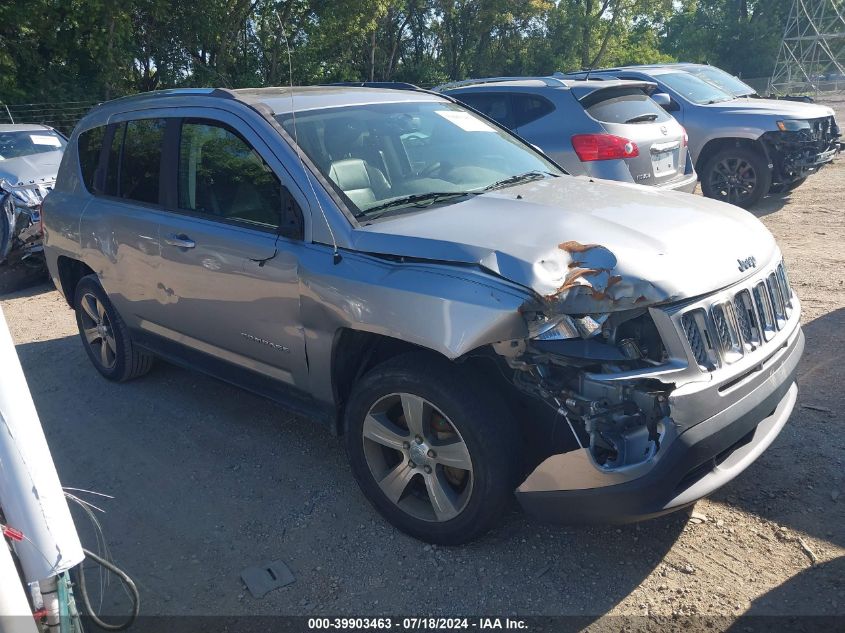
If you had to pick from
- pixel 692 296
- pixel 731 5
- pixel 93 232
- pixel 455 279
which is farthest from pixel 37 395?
pixel 731 5

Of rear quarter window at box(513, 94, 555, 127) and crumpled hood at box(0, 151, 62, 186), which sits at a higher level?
rear quarter window at box(513, 94, 555, 127)

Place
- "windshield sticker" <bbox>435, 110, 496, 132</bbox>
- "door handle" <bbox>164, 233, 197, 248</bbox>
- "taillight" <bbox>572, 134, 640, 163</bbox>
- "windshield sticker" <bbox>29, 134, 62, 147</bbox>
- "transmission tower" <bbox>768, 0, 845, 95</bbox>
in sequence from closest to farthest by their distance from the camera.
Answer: "door handle" <bbox>164, 233, 197, 248</bbox> → "windshield sticker" <bbox>435, 110, 496, 132</bbox> → "taillight" <bbox>572, 134, 640, 163</bbox> → "windshield sticker" <bbox>29, 134, 62, 147</bbox> → "transmission tower" <bbox>768, 0, 845, 95</bbox>

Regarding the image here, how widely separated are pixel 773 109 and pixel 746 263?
776cm

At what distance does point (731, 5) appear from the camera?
47.3 meters

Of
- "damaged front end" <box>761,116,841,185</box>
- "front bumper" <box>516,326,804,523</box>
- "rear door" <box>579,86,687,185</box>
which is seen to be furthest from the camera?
"damaged front end" <box>761,116,841,185</box>

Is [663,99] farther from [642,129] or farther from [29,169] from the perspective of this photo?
[29,169]

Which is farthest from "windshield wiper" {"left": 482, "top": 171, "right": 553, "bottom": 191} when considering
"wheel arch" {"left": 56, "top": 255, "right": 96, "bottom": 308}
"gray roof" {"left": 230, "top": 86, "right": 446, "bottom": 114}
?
"wheel arch" {"left": 56, "top": 255, "right": 96, "bottom": 308}

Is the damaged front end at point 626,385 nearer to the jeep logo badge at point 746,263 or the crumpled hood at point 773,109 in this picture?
the jeep logo badge at point 746,263

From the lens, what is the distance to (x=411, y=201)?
3586mm

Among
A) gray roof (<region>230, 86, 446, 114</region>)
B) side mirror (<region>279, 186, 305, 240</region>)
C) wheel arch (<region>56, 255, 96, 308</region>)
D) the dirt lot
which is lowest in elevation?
the dirt lot

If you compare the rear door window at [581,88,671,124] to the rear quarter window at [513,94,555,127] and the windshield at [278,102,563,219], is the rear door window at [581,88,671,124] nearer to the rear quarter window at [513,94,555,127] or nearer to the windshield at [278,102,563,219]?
the rear quarter window at [513,94,555,127]

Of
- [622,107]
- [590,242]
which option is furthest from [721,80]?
[590,242]

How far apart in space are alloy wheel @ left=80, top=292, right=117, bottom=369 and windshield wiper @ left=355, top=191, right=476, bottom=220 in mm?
2656

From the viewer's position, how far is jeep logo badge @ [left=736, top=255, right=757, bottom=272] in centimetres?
305
